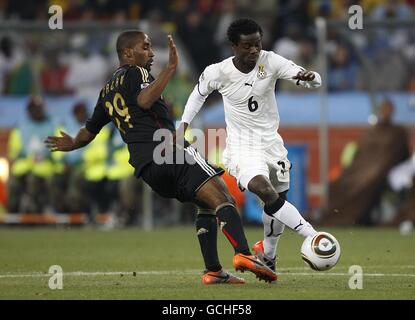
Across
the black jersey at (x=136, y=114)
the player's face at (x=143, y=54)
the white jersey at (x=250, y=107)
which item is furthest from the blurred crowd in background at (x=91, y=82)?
the black jersey at (x=136, y=114)

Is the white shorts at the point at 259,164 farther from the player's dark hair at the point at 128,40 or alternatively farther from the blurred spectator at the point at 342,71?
the blurred spectator at the point at 342,71

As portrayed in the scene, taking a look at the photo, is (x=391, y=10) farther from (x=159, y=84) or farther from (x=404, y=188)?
(x=159, y=84)

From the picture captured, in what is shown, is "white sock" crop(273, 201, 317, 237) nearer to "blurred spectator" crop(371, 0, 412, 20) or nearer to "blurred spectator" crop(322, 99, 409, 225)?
"blurred spectator" crop(322, 99, 409, 225)

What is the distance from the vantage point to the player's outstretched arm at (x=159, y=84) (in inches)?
363

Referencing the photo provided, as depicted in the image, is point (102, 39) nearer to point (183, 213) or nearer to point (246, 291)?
point (183, 213)

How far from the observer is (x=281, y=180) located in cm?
1029

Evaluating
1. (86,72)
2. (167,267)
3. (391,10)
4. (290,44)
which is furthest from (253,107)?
(290,44)

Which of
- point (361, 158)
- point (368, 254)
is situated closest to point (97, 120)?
point (368, 254)

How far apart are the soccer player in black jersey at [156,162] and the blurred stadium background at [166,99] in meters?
8.84

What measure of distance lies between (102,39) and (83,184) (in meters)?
2.56

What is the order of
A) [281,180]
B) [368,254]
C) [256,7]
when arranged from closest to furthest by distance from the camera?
[281,180] < [368,254] < [256,7]

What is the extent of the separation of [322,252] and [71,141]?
2744mm

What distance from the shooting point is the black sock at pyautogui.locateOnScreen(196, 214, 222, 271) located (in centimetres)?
975

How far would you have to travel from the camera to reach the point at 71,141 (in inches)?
419
